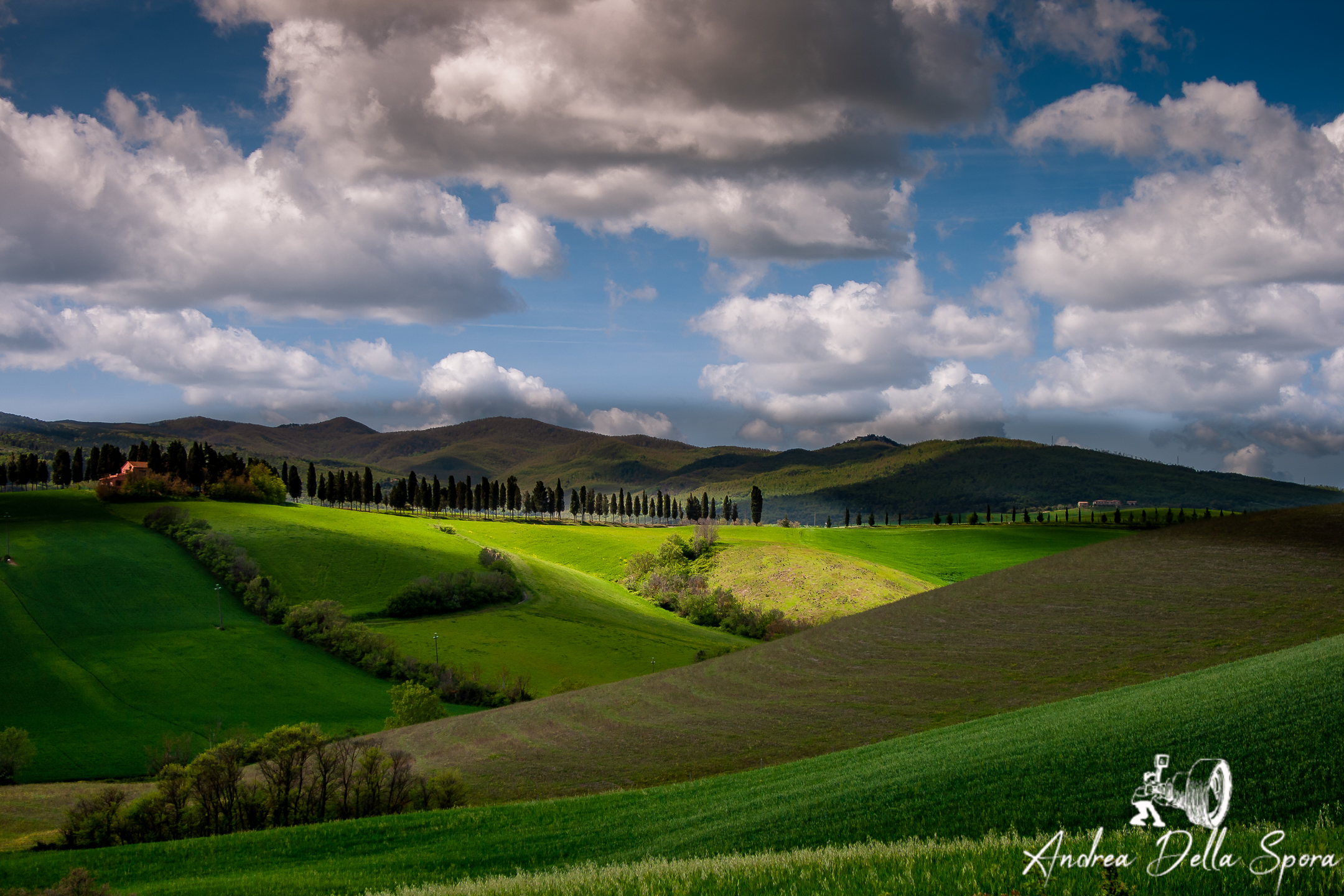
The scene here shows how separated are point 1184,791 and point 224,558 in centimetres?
12795

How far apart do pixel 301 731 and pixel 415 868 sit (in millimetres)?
30932

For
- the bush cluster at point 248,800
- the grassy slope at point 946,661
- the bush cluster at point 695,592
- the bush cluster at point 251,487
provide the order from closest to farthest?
the bush cluster at point 248,800 < the grassy slope at point 946,661 < the bush cluster at point 695,592 < the bush cluster at point 251,487

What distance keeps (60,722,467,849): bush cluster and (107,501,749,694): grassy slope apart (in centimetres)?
5386

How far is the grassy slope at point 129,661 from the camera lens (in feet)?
242

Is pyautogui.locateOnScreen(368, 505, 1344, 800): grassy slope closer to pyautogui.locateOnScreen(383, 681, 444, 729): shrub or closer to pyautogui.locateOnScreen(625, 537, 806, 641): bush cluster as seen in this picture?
pyautogui.locateOnScreen(383, 681, 444, 729): shrub

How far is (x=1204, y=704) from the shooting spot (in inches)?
942

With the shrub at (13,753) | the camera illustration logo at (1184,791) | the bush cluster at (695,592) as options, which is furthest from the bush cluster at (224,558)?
the camera illustration logo at (1184,791)

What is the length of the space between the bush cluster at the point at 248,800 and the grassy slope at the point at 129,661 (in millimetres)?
34983

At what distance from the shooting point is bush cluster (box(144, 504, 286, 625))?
356 feet

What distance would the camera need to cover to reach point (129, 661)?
3450 inches

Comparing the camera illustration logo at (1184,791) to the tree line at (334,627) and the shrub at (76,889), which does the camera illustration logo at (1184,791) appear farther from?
the tree line at (334,627)

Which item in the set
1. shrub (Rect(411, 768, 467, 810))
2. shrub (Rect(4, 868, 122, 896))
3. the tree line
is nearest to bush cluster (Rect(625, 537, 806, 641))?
the tree line

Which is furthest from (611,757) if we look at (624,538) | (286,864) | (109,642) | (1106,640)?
(624,538)

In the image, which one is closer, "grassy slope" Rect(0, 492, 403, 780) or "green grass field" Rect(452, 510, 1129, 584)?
"grassy slope" Rect(0, 492, 403, 780)
